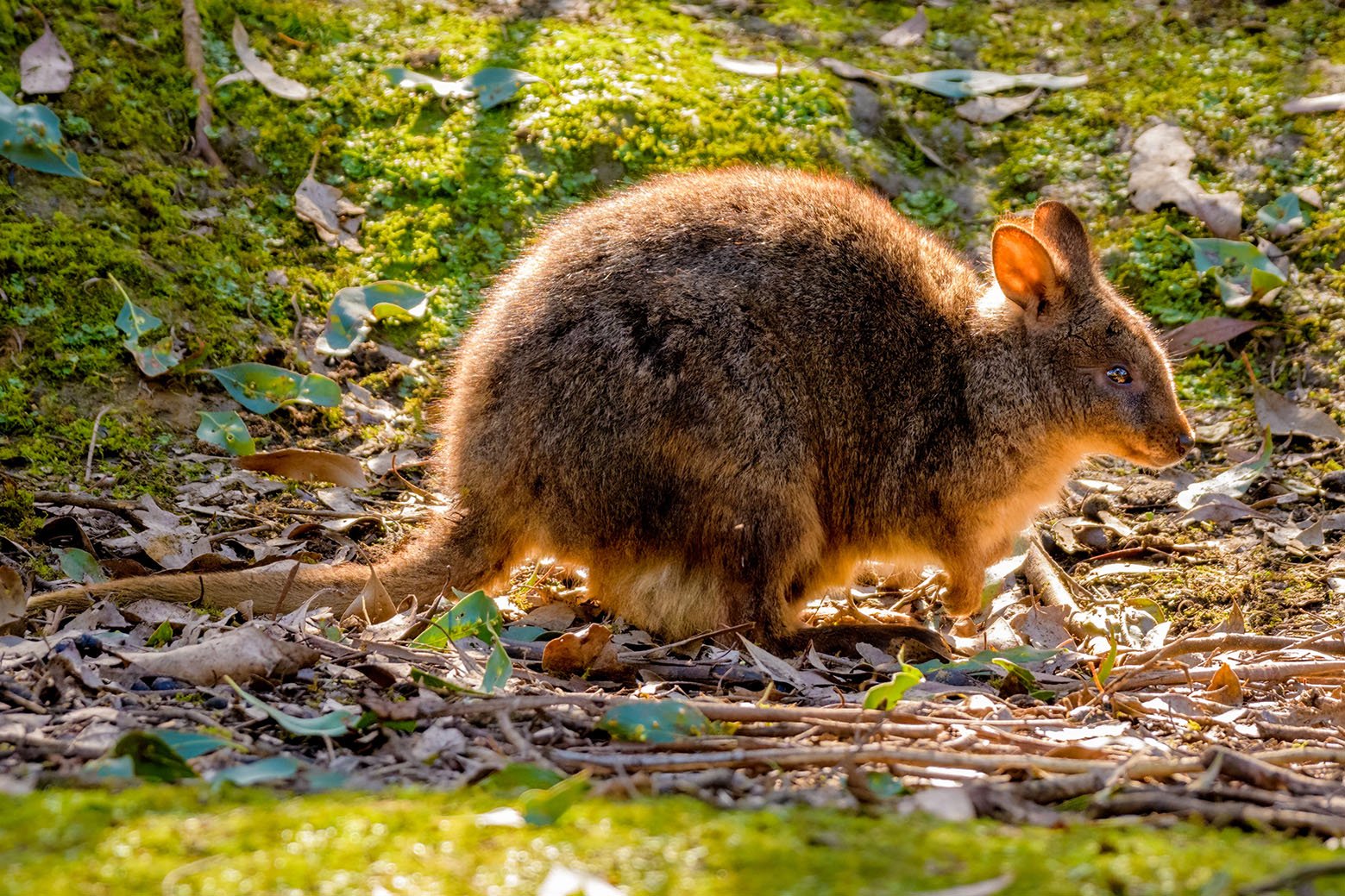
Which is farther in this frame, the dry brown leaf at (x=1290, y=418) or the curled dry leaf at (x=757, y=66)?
the curled dry leaf at (x=757, y=66)

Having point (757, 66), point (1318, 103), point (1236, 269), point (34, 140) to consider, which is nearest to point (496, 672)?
point (34, 140)

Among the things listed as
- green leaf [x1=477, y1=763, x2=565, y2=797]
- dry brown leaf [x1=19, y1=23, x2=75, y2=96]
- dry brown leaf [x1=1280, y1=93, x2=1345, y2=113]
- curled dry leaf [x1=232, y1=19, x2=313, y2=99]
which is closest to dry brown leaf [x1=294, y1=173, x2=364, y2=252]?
curled dry leaf [x1=232, y1=19, x2=313, y2=99]

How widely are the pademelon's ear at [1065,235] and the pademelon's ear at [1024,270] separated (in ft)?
0.44

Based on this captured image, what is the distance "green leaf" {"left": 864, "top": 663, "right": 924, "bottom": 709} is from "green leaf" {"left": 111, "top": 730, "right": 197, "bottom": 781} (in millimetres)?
1512

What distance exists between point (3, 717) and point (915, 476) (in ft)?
9.91

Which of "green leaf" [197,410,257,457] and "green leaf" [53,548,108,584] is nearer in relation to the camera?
"green leaf" [53,548,108,584]

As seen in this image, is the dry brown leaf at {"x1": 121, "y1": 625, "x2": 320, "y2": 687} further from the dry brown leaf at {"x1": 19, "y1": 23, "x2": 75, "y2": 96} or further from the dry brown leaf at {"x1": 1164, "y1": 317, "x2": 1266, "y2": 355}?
the dry brown leaf at {"x1": 1164, "y1": 317, "x2": 1266, "y2": 355}

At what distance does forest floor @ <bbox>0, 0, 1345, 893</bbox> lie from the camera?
218 cm

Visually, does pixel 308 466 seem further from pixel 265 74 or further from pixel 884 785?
pixel 884 785

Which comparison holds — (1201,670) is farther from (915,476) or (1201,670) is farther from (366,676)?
(366,676)

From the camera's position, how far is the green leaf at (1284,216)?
6.15 m

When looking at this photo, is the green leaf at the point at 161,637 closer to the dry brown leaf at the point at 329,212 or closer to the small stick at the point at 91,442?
the small stick at the point at 91,442

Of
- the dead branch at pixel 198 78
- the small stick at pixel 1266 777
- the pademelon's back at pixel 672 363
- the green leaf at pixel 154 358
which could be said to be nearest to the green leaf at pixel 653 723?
the small stick at pixel 1266 777

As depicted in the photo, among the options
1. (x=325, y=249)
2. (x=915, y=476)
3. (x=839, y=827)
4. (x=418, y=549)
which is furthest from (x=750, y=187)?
(x=839, y=827)
